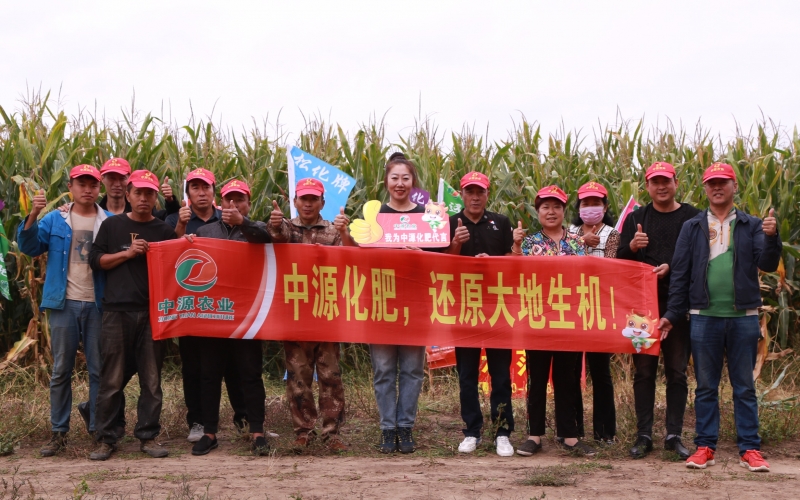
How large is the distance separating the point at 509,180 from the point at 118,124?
4715 mm

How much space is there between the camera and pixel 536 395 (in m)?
6.40

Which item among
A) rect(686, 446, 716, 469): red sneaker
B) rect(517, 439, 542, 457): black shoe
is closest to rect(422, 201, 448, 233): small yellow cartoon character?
rect(517, 439, 542, 457): black shoe

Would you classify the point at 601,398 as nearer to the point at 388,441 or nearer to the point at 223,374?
the point at 388,441

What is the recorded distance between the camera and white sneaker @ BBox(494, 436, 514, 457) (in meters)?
6.27

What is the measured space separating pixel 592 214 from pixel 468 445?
2.08 m

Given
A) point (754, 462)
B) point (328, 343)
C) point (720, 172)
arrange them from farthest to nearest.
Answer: point (328, 343), point (720, 172), point (754, 462)

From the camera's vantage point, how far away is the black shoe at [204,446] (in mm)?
6312

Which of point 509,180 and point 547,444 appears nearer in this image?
point 547,444

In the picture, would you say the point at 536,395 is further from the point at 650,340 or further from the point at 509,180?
the point at 509,180

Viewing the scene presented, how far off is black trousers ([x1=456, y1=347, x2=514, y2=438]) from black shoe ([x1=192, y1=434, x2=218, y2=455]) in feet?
6.53

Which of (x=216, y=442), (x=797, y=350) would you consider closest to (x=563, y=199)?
(x=216, y=442)

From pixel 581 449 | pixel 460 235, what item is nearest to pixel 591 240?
pixel 460 235

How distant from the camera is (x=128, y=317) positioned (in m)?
6.27

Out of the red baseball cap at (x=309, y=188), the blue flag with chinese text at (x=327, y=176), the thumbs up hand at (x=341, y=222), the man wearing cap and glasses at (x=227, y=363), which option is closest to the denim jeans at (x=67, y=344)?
the man wearing cap and glasses at (x=227, y=363)
